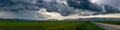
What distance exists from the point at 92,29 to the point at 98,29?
1.20 meters

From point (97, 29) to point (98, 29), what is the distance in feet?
0.50

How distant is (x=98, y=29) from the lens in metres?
32.9

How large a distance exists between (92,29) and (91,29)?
0.41ft

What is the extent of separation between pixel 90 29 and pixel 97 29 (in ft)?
3.36

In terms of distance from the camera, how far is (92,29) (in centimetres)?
3403

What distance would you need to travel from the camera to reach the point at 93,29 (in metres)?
34.1

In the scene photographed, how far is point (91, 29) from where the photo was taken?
34.0 m

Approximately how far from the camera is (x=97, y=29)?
33.1 metres

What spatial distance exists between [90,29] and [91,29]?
0.48 feet

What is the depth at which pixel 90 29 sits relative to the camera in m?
33.9

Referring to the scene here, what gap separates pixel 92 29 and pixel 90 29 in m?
0.27

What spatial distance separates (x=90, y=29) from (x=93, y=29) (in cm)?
41
